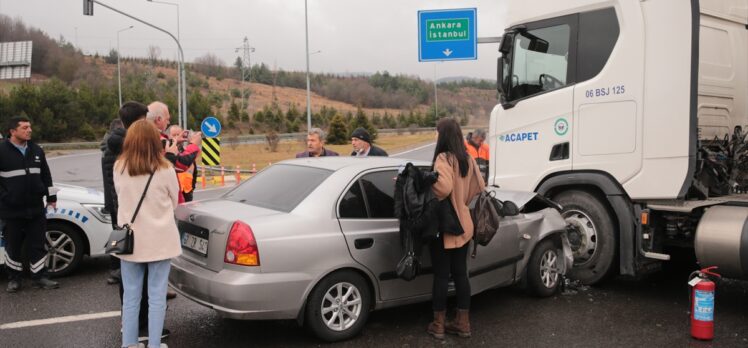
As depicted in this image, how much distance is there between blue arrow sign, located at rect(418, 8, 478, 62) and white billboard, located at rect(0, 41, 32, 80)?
22.0 meters

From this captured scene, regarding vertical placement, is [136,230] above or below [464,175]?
below

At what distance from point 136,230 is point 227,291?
724 mm

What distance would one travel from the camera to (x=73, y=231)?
256 inches

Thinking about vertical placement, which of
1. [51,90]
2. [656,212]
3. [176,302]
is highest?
[51,90]

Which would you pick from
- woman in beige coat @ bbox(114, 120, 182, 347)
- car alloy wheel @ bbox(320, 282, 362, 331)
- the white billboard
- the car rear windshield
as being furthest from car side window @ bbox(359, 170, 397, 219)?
the white billboard

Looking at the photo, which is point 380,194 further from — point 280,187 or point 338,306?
point 338,306

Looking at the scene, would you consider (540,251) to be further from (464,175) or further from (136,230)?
(136,230)

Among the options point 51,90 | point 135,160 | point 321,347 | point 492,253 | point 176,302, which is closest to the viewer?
point 135,160

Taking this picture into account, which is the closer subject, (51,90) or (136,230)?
(136,230)

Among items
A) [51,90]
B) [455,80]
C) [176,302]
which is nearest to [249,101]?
[51,90]

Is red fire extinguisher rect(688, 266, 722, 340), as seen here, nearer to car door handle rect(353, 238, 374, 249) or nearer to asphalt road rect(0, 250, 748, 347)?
asphalt road rect(0, 250, 748, 347)

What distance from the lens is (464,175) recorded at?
454 cm

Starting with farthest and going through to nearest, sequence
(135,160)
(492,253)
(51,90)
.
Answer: (51,90), (492,253), (135,160)

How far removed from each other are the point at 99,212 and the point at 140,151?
10.6 ft
